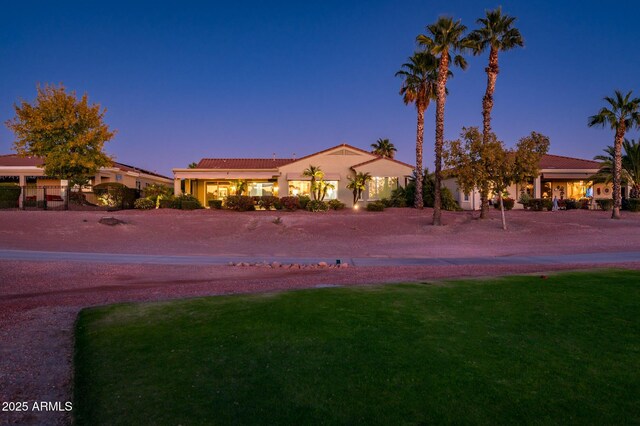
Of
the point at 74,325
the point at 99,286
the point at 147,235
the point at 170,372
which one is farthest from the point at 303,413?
the point at 147,235

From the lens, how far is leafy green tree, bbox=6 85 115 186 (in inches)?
1358

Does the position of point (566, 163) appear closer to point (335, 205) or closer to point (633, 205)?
point (633, 205)

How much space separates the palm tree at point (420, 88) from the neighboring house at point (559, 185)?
220 inches

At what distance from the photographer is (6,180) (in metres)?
47.0

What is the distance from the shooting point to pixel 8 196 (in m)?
35.3

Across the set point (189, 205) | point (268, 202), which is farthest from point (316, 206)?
point (189, 205)

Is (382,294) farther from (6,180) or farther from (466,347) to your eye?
(6,180)

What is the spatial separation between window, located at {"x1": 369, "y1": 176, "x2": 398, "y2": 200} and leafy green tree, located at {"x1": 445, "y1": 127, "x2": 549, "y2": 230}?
1352cm

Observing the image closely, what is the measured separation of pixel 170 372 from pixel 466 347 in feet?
11.8

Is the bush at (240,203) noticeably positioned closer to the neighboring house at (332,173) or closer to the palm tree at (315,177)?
the neighboring house at (332,173)

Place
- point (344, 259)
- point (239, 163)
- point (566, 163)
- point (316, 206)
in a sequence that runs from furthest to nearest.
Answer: point (239, 163) → point (566, 163) → point (316, 206) → point (344, 259)

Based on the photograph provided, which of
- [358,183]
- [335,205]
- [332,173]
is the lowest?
[335,205]

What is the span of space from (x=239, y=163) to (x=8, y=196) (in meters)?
20.6

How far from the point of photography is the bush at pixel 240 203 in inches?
1423
